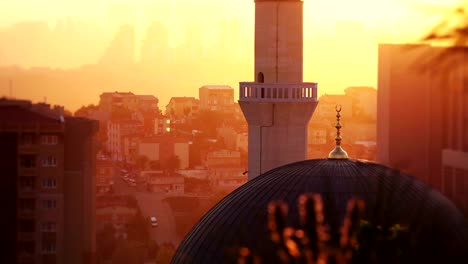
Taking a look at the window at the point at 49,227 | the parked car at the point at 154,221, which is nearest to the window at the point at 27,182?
the window at the point at 49,227

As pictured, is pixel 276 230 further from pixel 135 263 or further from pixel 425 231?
pixel 135 263

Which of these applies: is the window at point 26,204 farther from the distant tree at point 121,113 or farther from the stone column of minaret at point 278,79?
the distant tree at point 121,113

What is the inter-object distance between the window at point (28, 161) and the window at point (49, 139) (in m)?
0.23

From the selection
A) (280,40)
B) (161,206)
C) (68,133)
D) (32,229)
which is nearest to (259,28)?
(280,40)

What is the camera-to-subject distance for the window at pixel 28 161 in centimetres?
1354

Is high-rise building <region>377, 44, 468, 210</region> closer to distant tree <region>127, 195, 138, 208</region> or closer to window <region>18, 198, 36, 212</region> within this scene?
window <region>18, 198, 36, 212</region>

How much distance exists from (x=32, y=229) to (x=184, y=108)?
16.2 feet

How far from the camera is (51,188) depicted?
1430cm

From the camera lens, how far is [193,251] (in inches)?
409

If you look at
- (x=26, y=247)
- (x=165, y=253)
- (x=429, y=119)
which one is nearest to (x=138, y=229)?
(x=165, y=253)

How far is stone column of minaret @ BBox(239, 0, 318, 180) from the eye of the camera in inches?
540

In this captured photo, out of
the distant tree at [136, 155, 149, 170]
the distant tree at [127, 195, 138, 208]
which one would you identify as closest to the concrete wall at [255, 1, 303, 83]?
the distant tree at [127, 195, 138, 208]

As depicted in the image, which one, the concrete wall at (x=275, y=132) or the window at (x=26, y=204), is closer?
the window at (x=26, y=204)

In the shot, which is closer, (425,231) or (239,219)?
(425,231)
